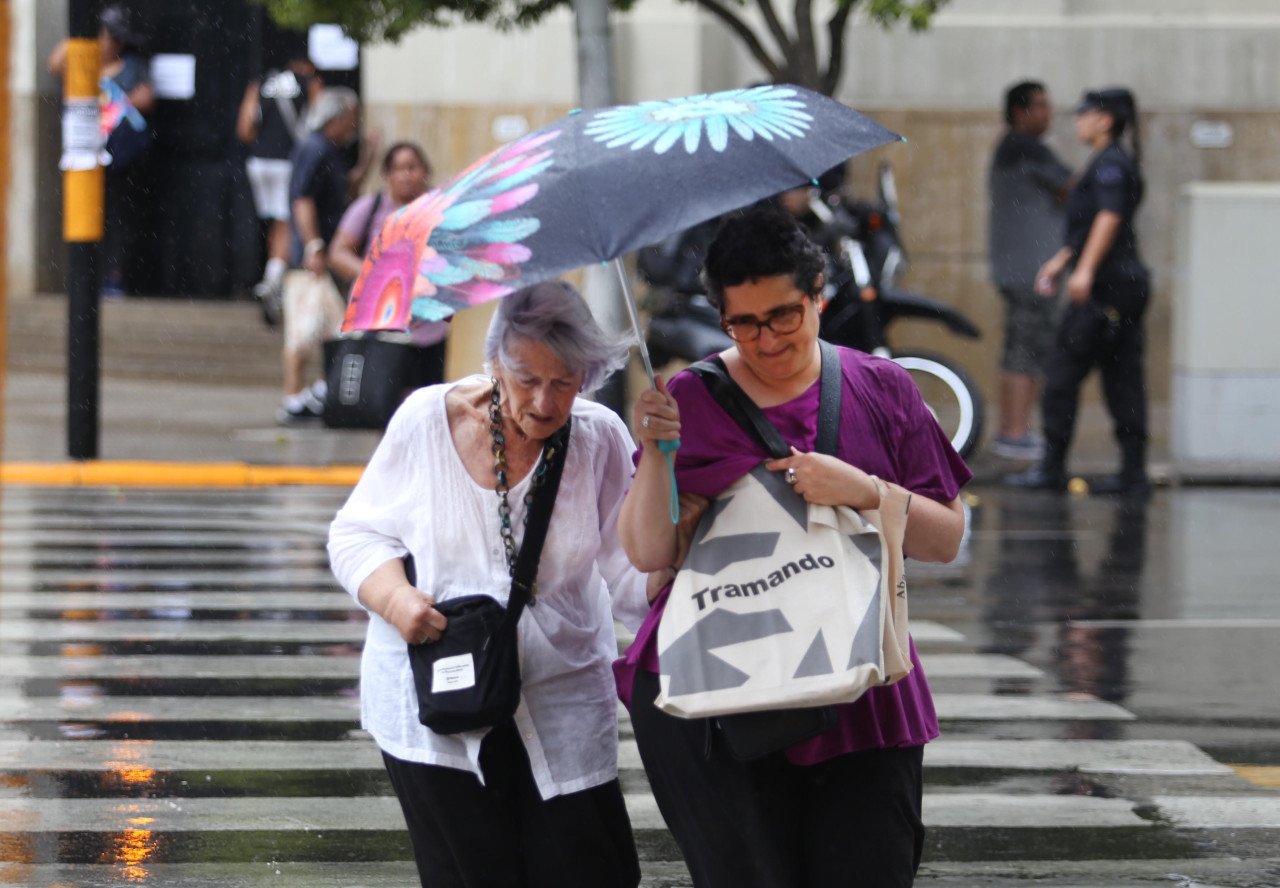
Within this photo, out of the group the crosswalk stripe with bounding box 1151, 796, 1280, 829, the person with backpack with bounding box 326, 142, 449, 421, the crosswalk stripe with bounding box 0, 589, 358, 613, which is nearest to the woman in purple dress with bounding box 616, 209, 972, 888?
the crosswalk stripe with bounding box 1151, 796, 1280, 829

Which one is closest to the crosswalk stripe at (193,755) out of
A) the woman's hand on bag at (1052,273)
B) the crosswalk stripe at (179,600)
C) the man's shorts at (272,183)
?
the crosswalk stripe at (179,600)

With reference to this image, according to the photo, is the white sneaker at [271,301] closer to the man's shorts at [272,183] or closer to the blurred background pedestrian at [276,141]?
→ the blurred background pedestrian at [276,141]

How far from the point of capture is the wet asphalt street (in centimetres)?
505

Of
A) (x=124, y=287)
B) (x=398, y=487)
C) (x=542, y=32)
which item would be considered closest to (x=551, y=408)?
(x=398, y=487)

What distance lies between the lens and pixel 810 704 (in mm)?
3162

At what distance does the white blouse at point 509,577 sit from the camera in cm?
356

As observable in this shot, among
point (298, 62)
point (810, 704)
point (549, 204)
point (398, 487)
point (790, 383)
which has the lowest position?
point (810, 704)

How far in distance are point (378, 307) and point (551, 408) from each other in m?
0.38

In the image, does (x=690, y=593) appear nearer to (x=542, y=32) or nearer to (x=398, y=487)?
(x=398, y=487)

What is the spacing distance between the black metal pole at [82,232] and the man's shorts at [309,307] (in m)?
1.85

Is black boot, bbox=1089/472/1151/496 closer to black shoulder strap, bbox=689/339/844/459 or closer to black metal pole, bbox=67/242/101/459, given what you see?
black metal pole, bbox=67/242/101/459

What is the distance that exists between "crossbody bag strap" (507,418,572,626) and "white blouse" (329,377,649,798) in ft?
0.11

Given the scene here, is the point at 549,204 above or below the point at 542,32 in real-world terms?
below

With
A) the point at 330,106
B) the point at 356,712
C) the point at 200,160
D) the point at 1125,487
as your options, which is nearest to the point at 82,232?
the point at 330,106
